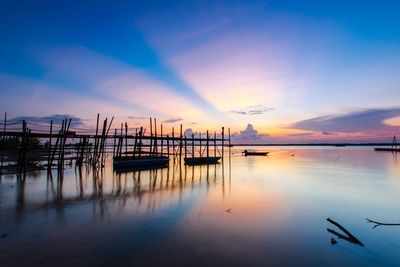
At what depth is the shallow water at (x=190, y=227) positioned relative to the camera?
6176 millimetres

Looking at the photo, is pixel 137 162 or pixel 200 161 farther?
pixel 200 161

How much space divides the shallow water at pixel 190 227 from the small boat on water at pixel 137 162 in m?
11.8

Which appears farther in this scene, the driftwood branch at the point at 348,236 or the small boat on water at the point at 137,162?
the small boat on water at the point at 137,162

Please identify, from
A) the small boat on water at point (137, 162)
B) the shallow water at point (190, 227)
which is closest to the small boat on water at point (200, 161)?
the small boat on water at point (137, 162)

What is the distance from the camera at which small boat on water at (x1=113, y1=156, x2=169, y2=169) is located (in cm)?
2691

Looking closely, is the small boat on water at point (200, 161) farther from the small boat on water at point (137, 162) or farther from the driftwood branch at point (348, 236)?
the driftwood branch at point (348, 236)

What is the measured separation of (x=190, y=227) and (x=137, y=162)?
20.9 metres

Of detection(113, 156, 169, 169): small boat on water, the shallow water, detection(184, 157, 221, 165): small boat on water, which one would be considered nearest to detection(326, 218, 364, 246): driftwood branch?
the shallow water

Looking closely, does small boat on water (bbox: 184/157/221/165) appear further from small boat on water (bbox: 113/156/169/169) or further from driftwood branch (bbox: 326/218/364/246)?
driftwood branch (bbox: 326/218/364/246)

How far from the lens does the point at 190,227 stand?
8.51 m

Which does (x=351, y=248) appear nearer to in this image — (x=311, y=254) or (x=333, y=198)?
(x=311, y=254)

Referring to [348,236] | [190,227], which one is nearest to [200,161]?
[190,227]

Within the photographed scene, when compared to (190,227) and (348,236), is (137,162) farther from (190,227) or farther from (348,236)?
(348,236)

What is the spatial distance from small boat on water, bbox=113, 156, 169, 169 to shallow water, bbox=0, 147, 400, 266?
11.8 m
